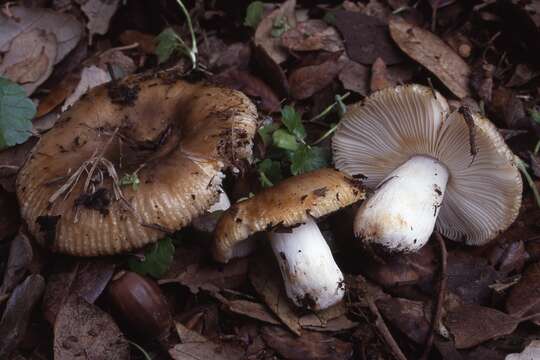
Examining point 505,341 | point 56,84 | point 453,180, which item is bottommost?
point 505,341

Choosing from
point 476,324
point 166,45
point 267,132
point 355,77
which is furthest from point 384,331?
point 166,45

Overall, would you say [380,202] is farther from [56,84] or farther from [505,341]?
[56,84]

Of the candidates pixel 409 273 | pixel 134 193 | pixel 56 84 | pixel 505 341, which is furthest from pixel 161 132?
pixel 505 341

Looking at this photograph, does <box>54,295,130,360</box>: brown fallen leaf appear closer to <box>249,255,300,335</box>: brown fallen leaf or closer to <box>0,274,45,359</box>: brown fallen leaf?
<box>0,274,45,359</box>: brown fallen leaf

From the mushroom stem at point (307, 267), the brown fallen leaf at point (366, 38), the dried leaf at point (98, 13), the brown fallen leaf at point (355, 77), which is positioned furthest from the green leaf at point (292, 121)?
the dried leaf at point (98, 13)

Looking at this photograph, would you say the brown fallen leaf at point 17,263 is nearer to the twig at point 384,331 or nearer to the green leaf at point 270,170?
the green leaf at point 270,170

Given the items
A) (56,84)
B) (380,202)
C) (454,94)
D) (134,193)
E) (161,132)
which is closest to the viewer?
(134,193)

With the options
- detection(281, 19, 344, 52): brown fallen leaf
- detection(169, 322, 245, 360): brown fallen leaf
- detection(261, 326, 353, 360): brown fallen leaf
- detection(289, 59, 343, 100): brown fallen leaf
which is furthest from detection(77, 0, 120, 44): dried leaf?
detection(261, 326, 353, 360): brown fallen leaf
